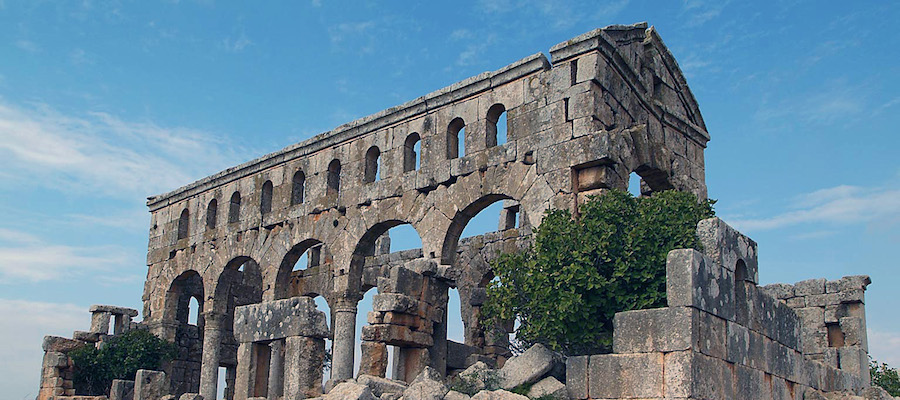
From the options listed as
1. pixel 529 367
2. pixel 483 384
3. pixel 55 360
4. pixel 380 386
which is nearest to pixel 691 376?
pixel 529 367

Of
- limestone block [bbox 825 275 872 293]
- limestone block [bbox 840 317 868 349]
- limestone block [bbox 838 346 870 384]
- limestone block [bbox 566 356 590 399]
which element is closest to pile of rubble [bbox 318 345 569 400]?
limestone block [bbox 566 356 590 399]

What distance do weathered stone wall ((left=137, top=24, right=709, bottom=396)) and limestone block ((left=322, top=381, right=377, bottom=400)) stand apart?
4.35 meters

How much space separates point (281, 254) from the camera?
22.1 meters

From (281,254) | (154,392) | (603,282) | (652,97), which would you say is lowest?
(154,392)

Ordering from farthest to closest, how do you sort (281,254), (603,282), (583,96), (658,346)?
(281,254), (583,96), (603,282), (658,346)

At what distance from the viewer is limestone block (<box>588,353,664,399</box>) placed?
1071cm

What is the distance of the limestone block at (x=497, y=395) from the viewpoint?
11391 mm

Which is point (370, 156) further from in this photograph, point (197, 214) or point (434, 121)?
point (197, 214)

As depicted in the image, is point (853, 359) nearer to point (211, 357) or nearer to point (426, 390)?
point (426, 390)

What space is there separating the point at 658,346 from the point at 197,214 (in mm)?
17514

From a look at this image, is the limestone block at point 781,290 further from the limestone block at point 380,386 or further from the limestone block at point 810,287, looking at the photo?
the limestone block at point 380,386

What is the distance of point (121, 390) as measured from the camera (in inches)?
821

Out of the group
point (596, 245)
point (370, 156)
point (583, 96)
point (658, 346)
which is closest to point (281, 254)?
point (370, 156)

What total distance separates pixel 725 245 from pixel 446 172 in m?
7.77
